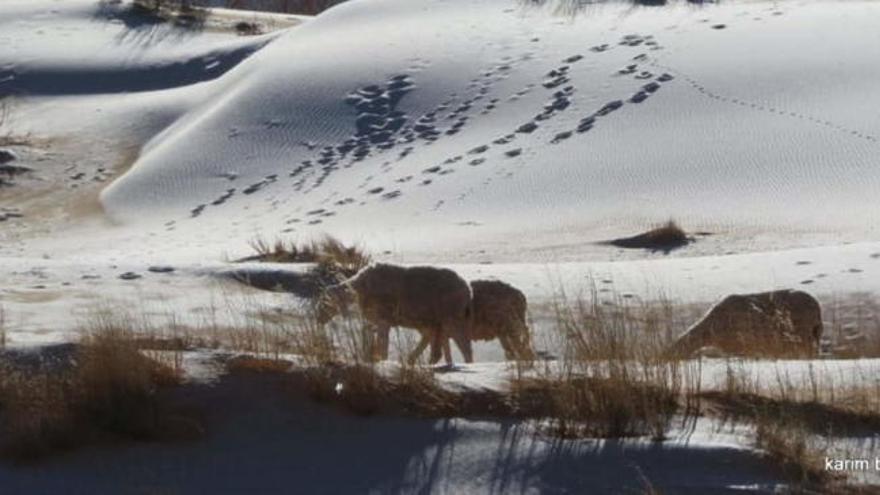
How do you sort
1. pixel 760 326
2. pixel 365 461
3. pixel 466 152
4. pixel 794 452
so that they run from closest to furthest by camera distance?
pixel 794 452 → pixel 365 461 → pixel 760 326 → pixel 466 152

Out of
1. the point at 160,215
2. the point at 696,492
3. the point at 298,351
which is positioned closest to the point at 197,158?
the point at 160,215

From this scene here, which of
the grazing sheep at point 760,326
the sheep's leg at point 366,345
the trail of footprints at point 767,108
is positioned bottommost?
the trail of footprints at point 767,108

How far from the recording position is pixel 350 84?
111 feet

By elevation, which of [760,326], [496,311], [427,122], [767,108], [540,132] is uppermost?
[760,326]

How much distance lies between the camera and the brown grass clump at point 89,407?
878cm

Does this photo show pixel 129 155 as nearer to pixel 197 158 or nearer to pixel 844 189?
pixel 197 158

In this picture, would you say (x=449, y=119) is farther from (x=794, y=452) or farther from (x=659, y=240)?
(x=794, y=452)

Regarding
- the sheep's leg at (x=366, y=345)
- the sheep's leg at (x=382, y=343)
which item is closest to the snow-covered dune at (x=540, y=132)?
the sheep's leg at (x=382, y=343)

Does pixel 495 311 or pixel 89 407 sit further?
pixel 495 311

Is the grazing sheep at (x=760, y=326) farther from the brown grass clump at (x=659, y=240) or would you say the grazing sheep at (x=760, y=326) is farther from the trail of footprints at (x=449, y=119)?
the trail of footprints at (x=449, y=119)

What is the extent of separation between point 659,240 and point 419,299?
9.12 metres

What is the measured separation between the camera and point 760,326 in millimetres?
13664

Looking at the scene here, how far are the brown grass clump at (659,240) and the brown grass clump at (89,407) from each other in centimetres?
1376

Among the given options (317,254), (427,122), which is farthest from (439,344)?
(427,122)
